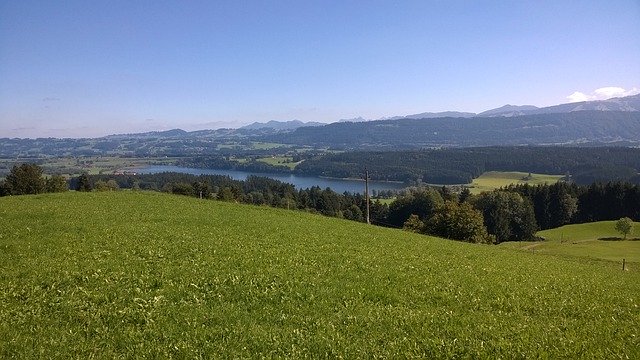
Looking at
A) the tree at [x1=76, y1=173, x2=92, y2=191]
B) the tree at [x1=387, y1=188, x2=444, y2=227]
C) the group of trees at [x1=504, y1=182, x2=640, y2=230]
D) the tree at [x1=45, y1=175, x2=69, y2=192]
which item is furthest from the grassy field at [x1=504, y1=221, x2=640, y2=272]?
the tree at [x1=76, y1=173, x2=92, y2=191]

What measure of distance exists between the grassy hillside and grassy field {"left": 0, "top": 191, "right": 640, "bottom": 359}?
39725 mm

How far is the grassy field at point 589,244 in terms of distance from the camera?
5991 cm

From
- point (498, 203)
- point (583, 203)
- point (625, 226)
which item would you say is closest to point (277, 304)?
point (625, 226)

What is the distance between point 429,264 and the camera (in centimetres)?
2212

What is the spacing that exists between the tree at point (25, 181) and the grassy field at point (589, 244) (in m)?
78.1

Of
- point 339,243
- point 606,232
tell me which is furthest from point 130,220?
point 606,232

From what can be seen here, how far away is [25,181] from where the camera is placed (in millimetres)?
71750

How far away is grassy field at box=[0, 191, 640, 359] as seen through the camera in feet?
32.6

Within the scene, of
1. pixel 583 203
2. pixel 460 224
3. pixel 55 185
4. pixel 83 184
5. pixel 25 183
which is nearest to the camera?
pixel 460 224

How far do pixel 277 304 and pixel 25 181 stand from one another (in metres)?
75.2

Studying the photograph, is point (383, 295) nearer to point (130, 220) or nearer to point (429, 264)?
point (429, 264)

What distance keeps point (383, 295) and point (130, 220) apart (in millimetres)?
23936

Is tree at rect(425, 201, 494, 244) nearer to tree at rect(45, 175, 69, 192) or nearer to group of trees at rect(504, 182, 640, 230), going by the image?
group of trees at rect(504, 182, 640, 230)

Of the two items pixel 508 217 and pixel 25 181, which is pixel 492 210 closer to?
pixel 508 217
